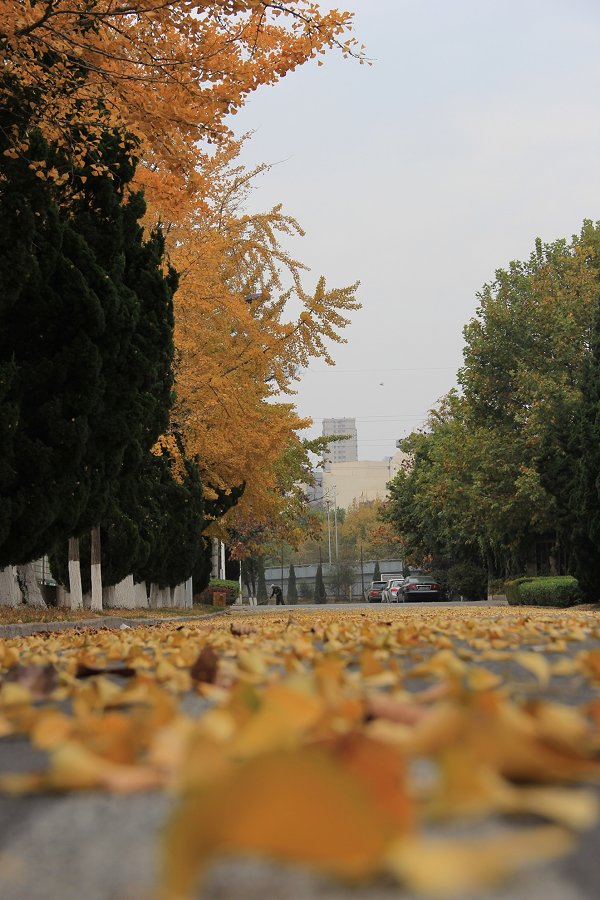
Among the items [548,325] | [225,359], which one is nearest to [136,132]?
[225,359]

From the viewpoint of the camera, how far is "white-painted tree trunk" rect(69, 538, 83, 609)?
1684cm

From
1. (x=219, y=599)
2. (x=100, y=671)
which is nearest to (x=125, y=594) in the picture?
(x=219, y=599)

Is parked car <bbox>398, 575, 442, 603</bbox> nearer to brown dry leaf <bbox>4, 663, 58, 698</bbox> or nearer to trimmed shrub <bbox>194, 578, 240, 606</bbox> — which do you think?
trimmed shrub <bbox>194, 578, 240, 606</bbox>

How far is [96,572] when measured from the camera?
Answer: 59.8 feet

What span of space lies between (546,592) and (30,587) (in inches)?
715

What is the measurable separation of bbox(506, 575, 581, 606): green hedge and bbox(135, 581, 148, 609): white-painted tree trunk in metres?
11.6

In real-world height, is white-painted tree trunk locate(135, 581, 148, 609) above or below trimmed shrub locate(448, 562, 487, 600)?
above

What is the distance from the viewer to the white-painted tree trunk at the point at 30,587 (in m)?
16.7

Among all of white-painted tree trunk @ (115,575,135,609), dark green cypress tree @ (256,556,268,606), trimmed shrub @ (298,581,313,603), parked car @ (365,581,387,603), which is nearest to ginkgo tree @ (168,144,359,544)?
white-painted tree trunk @ (115,575,135,609)

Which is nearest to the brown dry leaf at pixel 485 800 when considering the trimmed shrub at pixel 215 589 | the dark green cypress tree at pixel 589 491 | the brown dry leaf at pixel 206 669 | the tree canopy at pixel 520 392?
the brown dry leaf at pixel 206 669

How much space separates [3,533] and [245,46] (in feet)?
18.7

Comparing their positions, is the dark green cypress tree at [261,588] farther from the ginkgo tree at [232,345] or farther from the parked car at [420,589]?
the ginkgo tree at [232,345]

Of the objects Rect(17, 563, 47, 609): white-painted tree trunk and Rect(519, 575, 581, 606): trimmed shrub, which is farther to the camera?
Rect(519, 575, 581, 606): trimmed shrub

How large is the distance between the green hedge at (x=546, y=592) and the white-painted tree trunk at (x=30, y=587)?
16096 millimetres
